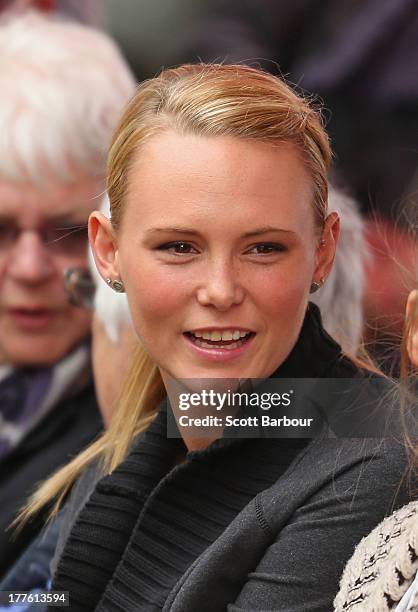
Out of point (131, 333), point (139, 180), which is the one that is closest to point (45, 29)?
point (131, 333)

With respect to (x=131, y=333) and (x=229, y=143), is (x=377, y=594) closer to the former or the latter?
(x=229, y=143)

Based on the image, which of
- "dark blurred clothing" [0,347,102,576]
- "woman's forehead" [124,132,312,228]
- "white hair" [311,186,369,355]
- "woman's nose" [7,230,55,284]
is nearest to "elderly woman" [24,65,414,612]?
"woman's forehead" [124,132,312,228]

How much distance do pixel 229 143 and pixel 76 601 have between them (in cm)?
57

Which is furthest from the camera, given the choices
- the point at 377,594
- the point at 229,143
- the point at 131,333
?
the point at 131,333

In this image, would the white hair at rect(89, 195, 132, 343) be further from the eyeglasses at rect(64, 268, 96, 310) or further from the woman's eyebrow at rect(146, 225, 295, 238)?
the woman's eyebrow at rect(146, 225, 295, 238)

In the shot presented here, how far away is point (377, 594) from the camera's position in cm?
98

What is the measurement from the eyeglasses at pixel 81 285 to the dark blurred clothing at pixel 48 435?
28 cm

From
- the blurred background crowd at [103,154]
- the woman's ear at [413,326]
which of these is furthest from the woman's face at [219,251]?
the blurred background crowd at [103,154]

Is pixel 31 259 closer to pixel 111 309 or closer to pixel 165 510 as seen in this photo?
pixel 111 309

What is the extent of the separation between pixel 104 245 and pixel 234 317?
0.21m

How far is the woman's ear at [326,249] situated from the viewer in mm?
1169

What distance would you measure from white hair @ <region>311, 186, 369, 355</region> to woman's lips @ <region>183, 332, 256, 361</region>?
1.35 feet

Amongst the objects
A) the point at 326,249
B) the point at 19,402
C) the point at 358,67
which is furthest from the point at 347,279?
the point at 19,402

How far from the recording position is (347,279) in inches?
65.1
